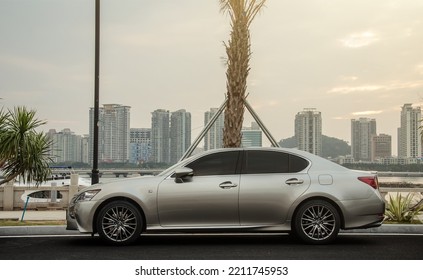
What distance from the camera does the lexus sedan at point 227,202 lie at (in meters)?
8.22

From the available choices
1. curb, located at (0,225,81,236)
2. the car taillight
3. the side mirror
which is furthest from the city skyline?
the side mirror

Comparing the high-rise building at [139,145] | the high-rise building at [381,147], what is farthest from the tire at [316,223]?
the high-rise building at [139,145]

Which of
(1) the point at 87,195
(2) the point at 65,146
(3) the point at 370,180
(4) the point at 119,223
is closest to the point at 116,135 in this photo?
(2) the point at 65,146

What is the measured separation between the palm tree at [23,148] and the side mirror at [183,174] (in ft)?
21.7

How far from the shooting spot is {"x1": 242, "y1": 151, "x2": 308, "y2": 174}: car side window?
333 inches

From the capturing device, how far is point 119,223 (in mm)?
8250

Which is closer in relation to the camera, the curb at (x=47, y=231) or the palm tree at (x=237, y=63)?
the curb at (x=47, y=231)

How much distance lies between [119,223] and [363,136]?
30.6 feet

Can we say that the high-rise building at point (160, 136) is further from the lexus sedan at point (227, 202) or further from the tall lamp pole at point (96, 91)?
the lexus sedan at point (227, 202)

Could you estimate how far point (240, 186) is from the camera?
827 cm

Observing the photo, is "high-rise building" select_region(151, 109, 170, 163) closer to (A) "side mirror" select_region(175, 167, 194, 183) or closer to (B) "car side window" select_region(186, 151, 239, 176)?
(B) "car side window" select_region(186, 151, 239, 176)

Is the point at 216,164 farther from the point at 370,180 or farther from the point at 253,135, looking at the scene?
the point at 253,135

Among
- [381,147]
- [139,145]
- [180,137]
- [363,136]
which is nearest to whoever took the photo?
[381,147]
